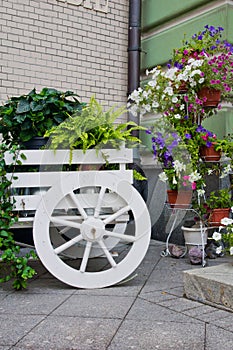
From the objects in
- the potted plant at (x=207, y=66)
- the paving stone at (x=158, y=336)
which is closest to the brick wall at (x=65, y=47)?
the potted plant at (x=207, y=66)

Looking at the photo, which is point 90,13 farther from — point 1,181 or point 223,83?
point 1,181

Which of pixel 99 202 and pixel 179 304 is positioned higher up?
pixel 99 202

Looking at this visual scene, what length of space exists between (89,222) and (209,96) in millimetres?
1324

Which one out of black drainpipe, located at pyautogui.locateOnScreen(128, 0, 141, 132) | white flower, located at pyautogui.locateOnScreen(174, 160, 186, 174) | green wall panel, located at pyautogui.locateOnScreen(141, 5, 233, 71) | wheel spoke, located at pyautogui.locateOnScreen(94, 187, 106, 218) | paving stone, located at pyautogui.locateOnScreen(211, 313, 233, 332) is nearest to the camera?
paving stone, located at pyautogui.locateOnScreen(211, 313, 233, 332)

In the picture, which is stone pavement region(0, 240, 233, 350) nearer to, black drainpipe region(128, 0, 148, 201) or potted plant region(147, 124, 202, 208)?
potted plant region(147, 124, 202, 208)

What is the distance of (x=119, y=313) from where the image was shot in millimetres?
1838

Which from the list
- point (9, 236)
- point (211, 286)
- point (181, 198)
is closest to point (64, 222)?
point (9, 236)

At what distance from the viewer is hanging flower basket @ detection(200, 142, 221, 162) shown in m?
2.88

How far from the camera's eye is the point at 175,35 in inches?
160

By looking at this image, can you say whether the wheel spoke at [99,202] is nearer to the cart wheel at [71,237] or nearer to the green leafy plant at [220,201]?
the cart wheel at [71,237]

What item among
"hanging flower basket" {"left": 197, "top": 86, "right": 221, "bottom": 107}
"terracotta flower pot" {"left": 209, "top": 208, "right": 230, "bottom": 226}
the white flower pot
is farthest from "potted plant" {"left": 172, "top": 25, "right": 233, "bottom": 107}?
the white flower pot

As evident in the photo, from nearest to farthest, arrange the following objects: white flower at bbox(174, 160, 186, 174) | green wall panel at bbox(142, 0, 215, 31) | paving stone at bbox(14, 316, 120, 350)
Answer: paving stone at bbox(14, 316, 120, 350)
white flower at bbox(174, 160, 186, 174)
green wall panel at bbox(142, 0, 215, 31)

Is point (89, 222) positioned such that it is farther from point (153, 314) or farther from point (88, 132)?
point (153, 314)

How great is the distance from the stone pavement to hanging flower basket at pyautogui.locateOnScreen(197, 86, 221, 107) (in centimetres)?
124
